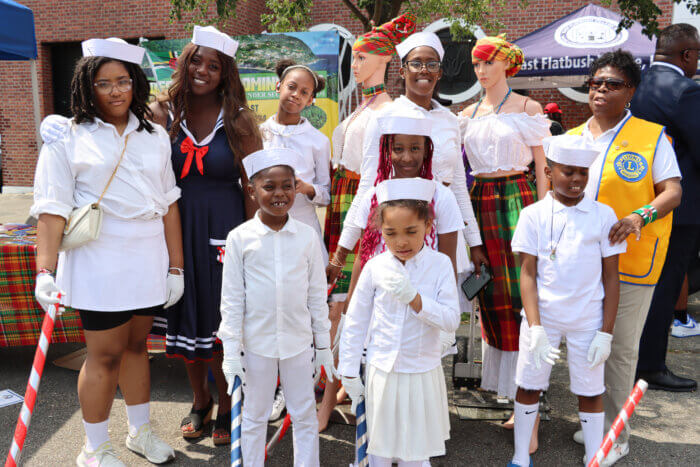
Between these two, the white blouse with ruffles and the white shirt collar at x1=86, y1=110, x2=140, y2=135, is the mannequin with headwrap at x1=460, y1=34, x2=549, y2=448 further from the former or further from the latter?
the white shirt collar at x1=86, y1=110, x2=140, y2=135

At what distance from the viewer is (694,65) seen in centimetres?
380

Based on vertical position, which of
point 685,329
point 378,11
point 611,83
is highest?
point 378,11

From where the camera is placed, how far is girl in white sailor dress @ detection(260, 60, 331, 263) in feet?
11.7

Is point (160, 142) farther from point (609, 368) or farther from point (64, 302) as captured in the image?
point (609, 368)

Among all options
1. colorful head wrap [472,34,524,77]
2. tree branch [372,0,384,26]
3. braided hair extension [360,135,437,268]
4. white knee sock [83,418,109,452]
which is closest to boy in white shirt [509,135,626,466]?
braided hair extension [360,135,437,268]

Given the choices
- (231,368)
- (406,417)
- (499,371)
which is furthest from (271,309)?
(499,371)

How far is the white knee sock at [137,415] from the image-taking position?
124 inches

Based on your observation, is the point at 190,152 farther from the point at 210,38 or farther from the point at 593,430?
the point at 593,430

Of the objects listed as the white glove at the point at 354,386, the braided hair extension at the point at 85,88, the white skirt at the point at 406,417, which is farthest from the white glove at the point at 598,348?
the braided hair extension at the point at 85,88

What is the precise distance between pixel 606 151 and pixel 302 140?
1767mm

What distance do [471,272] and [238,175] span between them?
143cm

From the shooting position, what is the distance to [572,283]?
9.23 ft

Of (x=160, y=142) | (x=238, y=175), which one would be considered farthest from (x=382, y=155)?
(x=160, y=142)

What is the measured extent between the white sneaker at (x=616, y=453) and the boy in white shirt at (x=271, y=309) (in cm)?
161
